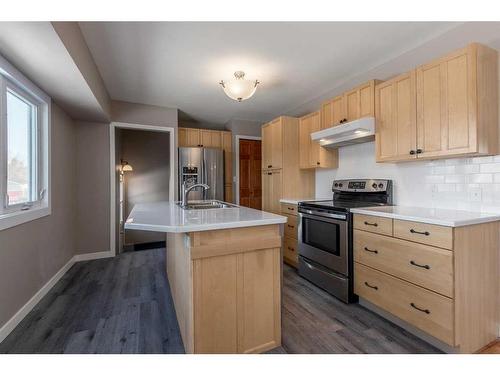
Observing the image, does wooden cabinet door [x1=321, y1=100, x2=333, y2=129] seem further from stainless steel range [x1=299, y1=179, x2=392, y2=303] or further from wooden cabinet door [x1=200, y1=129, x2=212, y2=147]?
wooden cabinet door [x1=200, y1=129, x2=212, y2=147]

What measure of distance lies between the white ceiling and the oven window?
1.72 m

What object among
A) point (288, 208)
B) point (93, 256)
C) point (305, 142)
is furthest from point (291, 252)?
point (93, 256)

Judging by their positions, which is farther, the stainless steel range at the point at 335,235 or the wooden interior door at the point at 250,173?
the wooden interior door at the point at 250,173

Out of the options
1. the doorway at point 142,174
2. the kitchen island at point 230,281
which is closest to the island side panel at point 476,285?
the kitchen island at point 230,281

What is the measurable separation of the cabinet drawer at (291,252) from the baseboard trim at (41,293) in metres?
2.64

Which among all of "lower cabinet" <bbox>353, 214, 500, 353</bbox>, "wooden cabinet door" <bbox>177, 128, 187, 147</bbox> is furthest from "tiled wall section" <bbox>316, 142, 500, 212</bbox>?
"wooden cabinet door" <bbox>177, 128, 187, 147</bbox>

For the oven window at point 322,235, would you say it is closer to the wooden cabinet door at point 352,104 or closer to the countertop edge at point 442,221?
the countertop edge at point 442,221

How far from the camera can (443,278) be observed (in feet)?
5.12

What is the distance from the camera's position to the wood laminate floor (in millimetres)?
1652

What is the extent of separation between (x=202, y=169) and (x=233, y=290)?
299 cm

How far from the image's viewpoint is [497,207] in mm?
1755

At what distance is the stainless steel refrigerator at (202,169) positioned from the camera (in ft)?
13.5
